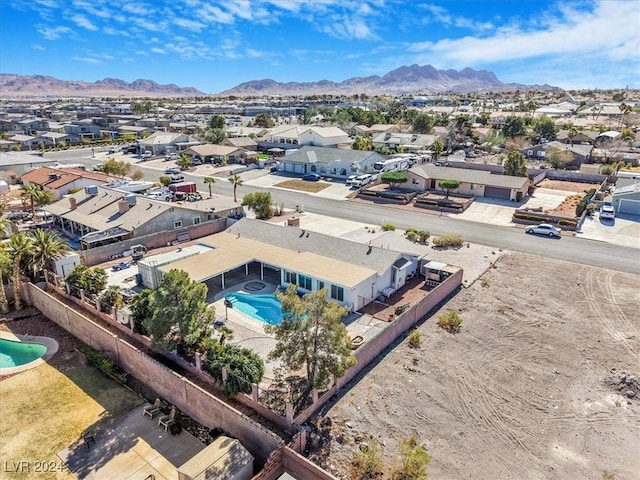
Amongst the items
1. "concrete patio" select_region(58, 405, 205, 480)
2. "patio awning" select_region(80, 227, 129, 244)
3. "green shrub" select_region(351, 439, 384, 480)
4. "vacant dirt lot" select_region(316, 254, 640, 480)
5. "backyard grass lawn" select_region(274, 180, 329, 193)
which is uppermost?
"patio awning" select_region(80, 227, 129, 244)

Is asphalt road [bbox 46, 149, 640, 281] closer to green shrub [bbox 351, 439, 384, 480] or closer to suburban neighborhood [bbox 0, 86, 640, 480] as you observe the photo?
suburban neighborhood [bbox 0, 86, 640, 480]

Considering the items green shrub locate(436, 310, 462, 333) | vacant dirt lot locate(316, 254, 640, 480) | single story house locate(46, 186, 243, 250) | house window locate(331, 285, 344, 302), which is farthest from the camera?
single story house locate(46, 186, 243, 250)

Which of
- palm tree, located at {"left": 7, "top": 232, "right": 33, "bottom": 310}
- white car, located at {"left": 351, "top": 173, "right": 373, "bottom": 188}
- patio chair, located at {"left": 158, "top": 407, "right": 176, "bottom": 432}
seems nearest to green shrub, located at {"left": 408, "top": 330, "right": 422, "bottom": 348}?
patio chair, located at {"left": 158, "top": 407, "right": 176, "bottom": 432}

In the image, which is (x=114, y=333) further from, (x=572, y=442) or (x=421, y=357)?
(x=572, y=442)

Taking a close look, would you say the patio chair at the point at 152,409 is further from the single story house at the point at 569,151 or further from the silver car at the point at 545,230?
the single story house at the point at 569,151

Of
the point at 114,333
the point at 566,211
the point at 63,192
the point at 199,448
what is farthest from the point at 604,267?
Answer: the point at 63,192

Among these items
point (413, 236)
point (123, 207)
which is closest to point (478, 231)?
point (413, 236)
